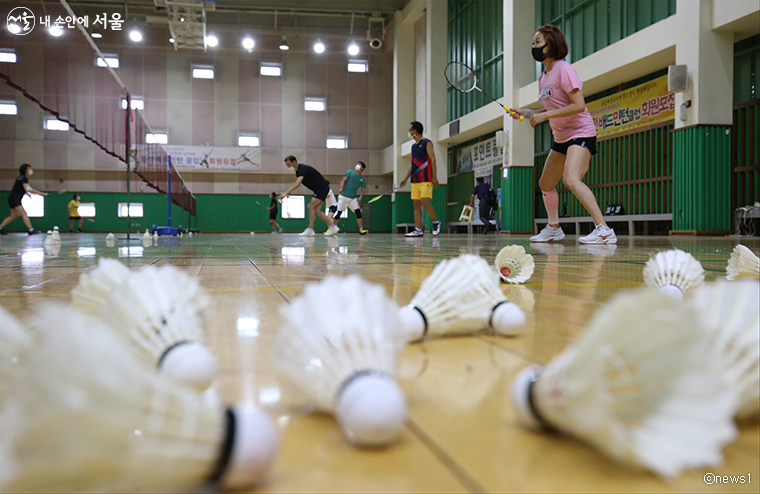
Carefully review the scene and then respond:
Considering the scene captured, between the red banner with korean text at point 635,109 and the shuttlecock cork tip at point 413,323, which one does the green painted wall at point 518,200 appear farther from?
the shuttlecock cork tip at point 413,323

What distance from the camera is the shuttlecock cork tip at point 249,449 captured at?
1.27 ft

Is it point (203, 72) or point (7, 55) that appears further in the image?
point (203, 72)

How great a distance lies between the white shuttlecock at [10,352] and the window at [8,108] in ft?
83.3

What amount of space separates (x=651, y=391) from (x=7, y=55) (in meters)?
6.36

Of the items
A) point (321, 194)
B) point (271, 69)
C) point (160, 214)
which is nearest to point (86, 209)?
point (160, 214)

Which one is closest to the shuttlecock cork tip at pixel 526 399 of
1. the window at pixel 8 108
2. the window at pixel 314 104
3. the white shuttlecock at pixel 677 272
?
the white shuttlecock at pixel 677 272

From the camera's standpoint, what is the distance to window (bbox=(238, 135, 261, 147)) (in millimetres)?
23186

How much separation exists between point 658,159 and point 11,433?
43.4 ft

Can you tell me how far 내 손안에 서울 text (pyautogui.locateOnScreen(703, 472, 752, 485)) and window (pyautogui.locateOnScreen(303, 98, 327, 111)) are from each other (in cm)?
2421

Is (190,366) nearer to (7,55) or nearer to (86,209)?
(7,55)

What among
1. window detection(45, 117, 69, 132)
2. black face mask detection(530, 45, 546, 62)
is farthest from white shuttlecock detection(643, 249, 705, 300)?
window detection(45, 117, 69, 132)

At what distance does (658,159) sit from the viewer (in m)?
11.9

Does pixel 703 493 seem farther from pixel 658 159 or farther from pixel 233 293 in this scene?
pixel 658 159

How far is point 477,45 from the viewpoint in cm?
1717
